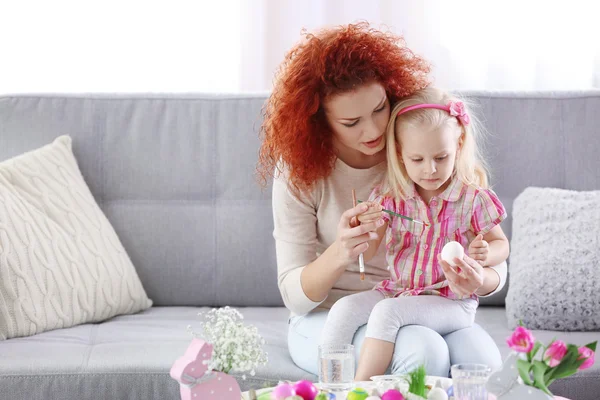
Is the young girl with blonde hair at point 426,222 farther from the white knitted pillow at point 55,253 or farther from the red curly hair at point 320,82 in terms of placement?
the white knitted pillow at point 55,253

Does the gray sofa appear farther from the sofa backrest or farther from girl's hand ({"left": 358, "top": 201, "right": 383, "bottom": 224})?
girl's hand ({"left": 358, "top": 201, "right": 383, "bottom": 224})

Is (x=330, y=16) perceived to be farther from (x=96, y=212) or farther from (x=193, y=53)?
(x=96, y=212)

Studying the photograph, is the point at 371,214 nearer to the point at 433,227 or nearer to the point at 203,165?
the point at 433,227

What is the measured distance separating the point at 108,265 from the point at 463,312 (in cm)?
96

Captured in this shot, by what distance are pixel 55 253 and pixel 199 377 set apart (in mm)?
962

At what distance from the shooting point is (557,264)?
200 cm

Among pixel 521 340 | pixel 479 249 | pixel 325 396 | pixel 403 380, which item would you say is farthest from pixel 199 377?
pixel 479 249

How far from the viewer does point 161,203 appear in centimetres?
230

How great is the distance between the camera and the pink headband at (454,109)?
1671 mm

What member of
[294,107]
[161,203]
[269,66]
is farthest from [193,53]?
[294,107]

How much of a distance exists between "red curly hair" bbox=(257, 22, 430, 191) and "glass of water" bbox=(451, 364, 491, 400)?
682 millimetres

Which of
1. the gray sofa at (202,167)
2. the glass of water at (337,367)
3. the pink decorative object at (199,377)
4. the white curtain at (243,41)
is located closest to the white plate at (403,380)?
the glass of water at (337,367)

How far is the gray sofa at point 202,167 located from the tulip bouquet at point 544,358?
104cm

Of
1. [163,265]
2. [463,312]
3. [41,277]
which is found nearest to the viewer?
[463,312]
